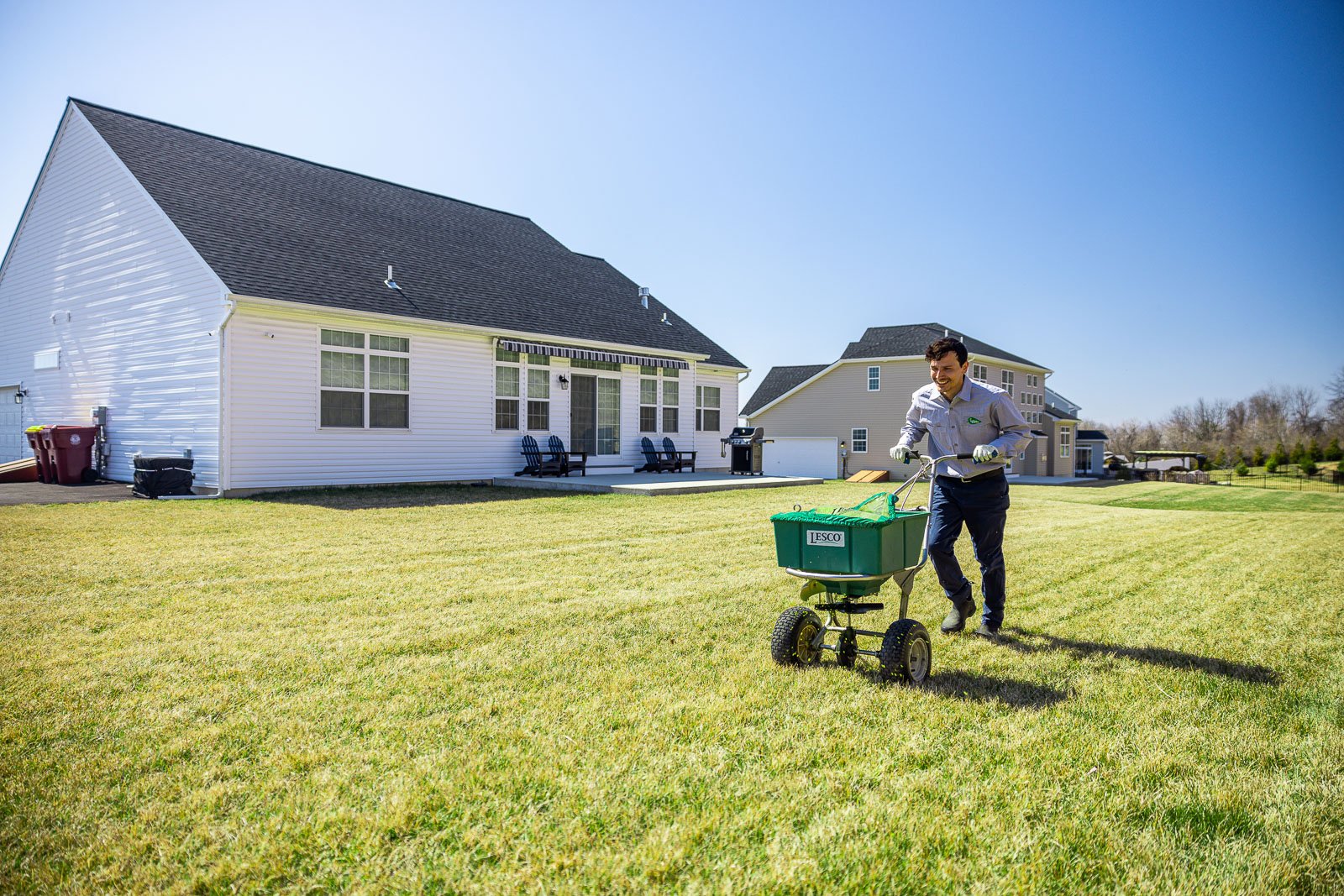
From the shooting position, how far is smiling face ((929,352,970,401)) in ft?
15.6

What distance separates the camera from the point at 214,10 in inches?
468

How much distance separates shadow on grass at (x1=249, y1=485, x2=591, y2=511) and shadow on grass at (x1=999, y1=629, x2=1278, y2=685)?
30.7 feet

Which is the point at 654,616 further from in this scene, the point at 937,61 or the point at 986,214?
the point at 986,214

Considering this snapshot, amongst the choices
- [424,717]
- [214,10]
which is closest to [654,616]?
[424,717]

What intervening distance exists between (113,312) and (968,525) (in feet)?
56.2

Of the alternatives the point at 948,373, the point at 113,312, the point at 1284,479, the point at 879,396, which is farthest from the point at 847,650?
the point at 1284,479

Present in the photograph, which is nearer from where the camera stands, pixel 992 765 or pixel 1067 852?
pixel 1067 852

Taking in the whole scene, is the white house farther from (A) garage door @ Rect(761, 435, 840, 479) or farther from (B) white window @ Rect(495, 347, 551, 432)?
(A) garage door @ Rect(761, 435, 840, 479)

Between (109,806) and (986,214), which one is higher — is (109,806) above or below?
below

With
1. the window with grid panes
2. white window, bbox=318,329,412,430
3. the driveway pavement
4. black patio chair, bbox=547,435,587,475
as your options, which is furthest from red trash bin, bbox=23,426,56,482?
the window with grid panes

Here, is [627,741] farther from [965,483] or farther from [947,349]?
[947,349]

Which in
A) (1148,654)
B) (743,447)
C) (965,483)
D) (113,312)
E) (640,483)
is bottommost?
(1148,654)

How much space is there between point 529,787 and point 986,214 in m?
22.1

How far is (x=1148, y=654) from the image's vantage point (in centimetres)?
450
